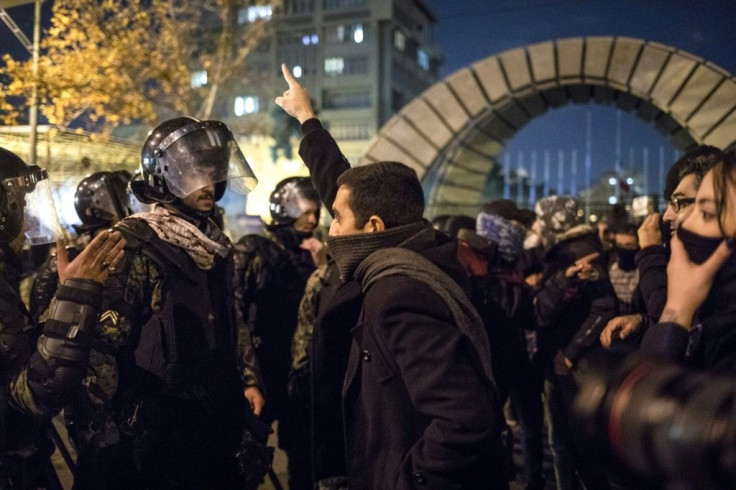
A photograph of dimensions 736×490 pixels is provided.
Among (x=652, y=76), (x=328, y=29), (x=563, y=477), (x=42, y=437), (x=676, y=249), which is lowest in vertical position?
(x=563, y=477)

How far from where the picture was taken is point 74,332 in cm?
238

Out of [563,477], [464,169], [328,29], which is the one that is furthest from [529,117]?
[328,29]

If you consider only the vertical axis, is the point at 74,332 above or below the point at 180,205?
below

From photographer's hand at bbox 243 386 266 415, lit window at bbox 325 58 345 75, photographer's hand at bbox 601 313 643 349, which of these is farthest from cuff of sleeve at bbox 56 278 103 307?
lit window at bbox 325 58 345 75

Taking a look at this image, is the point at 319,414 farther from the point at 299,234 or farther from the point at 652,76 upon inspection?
the point at 652,76

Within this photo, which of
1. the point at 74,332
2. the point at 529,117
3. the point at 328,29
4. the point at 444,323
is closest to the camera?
the point at 444,323

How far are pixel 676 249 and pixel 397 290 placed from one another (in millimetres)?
848

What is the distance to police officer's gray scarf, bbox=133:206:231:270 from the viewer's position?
3.14 m

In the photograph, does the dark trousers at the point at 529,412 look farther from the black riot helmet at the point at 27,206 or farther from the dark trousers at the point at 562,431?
the black riot helmet at the point at 27,206

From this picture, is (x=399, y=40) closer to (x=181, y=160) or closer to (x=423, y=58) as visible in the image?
(x=423, y=58)

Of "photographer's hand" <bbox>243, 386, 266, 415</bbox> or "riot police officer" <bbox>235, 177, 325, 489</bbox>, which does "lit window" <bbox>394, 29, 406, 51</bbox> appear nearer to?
"riot police officer" <bbox>235, 177, 325, 489</bbox>

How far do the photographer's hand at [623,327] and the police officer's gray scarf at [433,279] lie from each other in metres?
1.40

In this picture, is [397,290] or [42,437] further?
[42,437]

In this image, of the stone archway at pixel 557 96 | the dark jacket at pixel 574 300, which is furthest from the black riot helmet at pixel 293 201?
the stone archway at pixel 557 96
